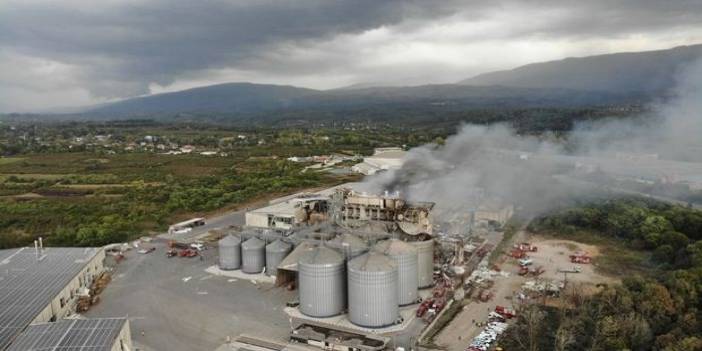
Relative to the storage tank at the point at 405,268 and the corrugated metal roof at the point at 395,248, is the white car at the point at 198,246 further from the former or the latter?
the storage tank at the point at 405,268

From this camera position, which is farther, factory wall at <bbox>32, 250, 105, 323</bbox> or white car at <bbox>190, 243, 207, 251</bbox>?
white car at <bbox>190, 243, 207, 251</bbox>

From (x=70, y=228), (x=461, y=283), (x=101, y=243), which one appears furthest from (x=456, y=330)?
(x=70, y=228)

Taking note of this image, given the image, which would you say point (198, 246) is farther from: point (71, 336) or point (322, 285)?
point (71, 336)

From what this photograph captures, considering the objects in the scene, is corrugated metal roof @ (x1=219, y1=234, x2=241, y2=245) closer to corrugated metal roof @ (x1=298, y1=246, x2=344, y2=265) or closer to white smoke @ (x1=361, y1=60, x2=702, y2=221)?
corrugated metal roof @ (x1=298, y1=246, x2=344, y2=265)

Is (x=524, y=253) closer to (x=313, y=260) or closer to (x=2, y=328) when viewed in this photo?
(x=313, y=260)

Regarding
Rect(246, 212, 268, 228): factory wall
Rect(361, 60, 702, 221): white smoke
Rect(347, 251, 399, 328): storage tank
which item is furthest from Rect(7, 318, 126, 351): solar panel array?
Rect(361, 60, 702, 221): white smoke
